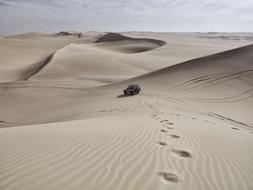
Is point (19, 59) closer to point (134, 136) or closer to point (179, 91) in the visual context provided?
point (179, 91)

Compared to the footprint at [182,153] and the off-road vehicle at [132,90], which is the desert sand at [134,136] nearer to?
the footprint at [182,153]

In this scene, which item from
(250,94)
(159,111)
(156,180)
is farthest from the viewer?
(250,94)

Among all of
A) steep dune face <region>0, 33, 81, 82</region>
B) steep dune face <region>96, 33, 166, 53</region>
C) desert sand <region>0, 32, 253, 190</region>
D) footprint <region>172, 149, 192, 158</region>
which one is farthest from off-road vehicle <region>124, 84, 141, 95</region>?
steep dune face <region>96, 33, 166, 53</region>

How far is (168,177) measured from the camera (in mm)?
3373

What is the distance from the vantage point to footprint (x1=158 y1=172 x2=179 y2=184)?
328 centimetres

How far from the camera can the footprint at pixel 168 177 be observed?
10.8ft

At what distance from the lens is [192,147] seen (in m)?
4.74

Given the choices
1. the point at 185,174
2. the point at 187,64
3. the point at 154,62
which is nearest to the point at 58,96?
the point at 187,64

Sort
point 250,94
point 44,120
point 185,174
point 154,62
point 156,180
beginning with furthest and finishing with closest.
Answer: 1. point 154,62
2. point 250,94
3. point 44,120
4. point 185,174
5. point 156,180

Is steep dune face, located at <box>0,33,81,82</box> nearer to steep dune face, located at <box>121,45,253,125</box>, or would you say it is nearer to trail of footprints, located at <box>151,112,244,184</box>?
steep dune face, located at <box>121,45,253,125</box>

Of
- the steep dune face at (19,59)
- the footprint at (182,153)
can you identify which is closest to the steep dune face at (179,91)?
the footprint at (182,153)

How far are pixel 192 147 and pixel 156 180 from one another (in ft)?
5.47

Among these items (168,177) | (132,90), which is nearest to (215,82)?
(132,90)

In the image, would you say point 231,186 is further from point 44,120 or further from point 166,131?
point 44,120
